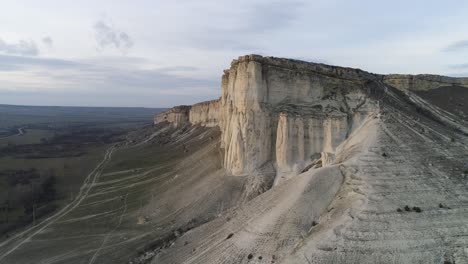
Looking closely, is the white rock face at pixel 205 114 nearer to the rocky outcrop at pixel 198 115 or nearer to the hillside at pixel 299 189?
the rocky outcrop at pixel 198 115

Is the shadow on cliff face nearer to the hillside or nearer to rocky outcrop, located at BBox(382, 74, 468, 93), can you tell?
the hillside

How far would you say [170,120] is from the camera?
11219 centimetres

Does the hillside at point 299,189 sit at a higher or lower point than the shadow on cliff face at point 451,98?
lower

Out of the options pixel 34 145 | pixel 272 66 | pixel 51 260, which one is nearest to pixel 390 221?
pixel 272 66

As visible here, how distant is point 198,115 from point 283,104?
5297cm

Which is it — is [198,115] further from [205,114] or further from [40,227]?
[40,227]

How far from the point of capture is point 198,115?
87.3 m

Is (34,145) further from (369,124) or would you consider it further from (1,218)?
(369,124)

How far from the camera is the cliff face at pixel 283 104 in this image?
33.4 m

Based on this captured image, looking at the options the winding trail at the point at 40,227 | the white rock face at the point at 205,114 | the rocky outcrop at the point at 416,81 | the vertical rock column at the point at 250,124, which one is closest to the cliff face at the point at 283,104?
the vertical rock column at the point at 250,124

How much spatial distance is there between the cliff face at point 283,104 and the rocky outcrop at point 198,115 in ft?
122

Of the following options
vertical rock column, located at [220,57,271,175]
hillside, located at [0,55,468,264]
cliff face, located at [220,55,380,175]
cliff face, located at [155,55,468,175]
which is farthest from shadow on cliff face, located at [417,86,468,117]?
vertical rock column, located at [220,57,271,175]

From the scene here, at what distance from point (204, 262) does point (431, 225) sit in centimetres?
1252

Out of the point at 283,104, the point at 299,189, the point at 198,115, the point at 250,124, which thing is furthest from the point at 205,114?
the point at 299,189
